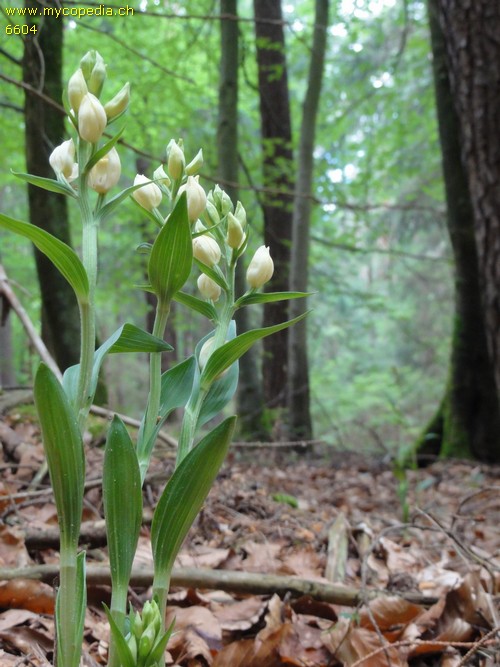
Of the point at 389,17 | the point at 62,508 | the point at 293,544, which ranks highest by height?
the point at 389,17

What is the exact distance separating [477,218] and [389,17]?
278 inches

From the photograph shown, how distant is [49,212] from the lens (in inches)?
120

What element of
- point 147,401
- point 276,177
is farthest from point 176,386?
point 276,177

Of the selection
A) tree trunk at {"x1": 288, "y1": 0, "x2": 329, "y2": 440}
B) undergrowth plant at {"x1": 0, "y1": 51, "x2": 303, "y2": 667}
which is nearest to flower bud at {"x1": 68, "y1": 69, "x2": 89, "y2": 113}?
undergrowth plant at {"x1": 0, "y1": 51, "x2": 303, "y2": 667}

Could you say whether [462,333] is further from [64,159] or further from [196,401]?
[64,159]

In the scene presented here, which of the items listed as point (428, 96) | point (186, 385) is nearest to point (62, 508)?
point (186, 385)

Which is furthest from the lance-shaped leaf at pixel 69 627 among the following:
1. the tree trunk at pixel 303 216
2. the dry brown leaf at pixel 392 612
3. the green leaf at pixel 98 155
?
the tree trunk at pixel 303 216

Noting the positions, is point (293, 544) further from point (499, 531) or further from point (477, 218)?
point (477, 218)

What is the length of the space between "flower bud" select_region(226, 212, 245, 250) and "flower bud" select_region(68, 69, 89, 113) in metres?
0.26

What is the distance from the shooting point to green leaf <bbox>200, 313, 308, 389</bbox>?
0.74 meters

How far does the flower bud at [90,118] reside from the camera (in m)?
0.72

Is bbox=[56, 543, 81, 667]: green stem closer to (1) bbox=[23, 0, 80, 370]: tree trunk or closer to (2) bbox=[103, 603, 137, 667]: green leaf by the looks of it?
(2) bbox=[103, 603, 137, 667]: green leaf

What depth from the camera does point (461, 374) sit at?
499cm

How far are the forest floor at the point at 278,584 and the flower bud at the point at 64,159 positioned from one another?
2.64 ft
